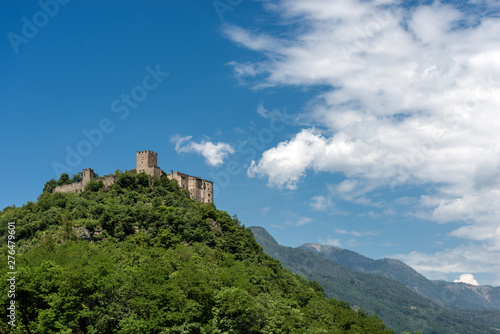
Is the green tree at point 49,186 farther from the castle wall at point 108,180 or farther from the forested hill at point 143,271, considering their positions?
the castle wall at point 108,180

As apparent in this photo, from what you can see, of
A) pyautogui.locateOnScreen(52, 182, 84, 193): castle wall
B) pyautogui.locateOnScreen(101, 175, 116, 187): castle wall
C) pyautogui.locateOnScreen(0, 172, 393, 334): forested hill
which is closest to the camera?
pyautogui.locateOnScreen(0, 172, 393, 334): forested hill

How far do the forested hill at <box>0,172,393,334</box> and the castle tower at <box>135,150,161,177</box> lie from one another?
13.2 ft

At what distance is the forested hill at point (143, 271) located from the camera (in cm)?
5725

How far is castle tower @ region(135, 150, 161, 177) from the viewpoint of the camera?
133 meters

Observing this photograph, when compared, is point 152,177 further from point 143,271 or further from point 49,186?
point 143,271

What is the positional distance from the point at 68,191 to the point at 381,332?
271 feet

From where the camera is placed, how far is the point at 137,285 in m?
64.1

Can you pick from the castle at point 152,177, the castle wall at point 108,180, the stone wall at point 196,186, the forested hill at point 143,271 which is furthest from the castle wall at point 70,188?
the stone wall at point 196,186

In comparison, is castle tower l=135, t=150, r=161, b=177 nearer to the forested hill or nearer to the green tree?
the forested hill

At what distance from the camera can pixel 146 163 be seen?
133250 mm

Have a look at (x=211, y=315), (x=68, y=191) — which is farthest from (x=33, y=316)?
(x=68, y=191)

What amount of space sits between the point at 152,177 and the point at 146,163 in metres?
4.25

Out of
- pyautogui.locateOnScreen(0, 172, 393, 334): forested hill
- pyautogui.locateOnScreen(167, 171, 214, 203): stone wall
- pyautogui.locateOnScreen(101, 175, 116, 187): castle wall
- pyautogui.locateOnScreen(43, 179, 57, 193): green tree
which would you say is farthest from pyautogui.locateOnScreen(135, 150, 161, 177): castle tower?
pyautogui.locateOnScreen(43, 179, 57, 193): green tree

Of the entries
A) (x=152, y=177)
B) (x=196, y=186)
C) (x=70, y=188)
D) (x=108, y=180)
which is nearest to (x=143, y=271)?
(x=108, y=180)
